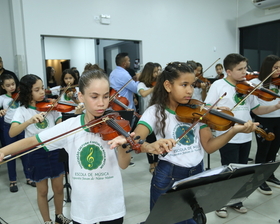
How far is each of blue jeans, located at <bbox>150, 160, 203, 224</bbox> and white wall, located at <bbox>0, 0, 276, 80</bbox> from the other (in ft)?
11.4

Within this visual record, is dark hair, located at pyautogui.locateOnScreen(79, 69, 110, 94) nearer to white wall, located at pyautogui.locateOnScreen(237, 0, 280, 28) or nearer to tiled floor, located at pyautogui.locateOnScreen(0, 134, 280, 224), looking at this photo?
tiled floor, located at pyautogui.locateOnScreen(0, 134, 280, 224)

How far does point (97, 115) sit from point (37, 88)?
3.27 ft

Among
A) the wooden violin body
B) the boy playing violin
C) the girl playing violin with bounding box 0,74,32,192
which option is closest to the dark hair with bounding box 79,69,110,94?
the wooden violin body

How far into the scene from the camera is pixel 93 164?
4.12 feet

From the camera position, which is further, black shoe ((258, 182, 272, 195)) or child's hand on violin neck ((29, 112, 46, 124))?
black shoe ((258, 182, 272, 195))

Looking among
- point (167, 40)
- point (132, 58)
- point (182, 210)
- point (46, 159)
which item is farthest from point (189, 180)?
point (167, 40)

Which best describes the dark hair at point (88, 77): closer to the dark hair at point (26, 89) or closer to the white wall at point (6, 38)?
the dark hair at point (26, 89)

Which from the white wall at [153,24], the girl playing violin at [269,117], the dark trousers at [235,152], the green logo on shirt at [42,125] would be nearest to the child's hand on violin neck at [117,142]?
the green logo on shirt at [42,125]

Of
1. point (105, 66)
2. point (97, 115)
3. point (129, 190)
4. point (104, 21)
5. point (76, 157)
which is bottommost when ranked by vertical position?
point (129, 190)

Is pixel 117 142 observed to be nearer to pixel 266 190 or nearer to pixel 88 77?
pixel 88 77

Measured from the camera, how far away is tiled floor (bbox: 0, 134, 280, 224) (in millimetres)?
2172

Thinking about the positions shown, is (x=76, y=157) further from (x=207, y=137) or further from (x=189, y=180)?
(x=207, y=137)

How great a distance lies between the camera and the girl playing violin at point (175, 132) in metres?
1.36

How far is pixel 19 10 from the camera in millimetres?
4031
